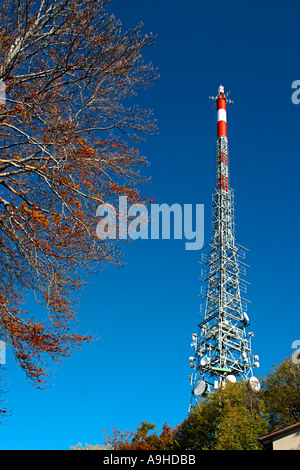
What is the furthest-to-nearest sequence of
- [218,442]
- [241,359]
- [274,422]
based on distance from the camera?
1. [241,359]
2. [274,422]
3. [218,442]

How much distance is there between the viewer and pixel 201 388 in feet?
106

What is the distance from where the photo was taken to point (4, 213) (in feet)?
31.7

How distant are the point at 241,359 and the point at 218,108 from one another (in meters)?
24.8

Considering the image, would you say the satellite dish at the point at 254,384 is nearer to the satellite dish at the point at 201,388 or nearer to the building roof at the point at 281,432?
the satellite dish at the point at 201,388

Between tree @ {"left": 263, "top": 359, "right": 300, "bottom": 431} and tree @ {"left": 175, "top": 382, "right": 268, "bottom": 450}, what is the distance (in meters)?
0.74

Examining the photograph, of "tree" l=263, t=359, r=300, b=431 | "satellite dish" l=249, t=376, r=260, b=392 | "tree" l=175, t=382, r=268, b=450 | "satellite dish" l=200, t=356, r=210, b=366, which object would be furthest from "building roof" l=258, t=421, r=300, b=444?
"satellite dish" l=200, t=356, r=210, b=366

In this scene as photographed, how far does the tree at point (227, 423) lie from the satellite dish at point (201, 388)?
2.26 m

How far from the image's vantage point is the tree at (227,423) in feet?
74.5

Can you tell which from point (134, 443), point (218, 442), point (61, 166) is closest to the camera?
point (61, 166)

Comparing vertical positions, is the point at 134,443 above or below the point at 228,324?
below

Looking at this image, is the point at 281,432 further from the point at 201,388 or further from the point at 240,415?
the point at 201,388
